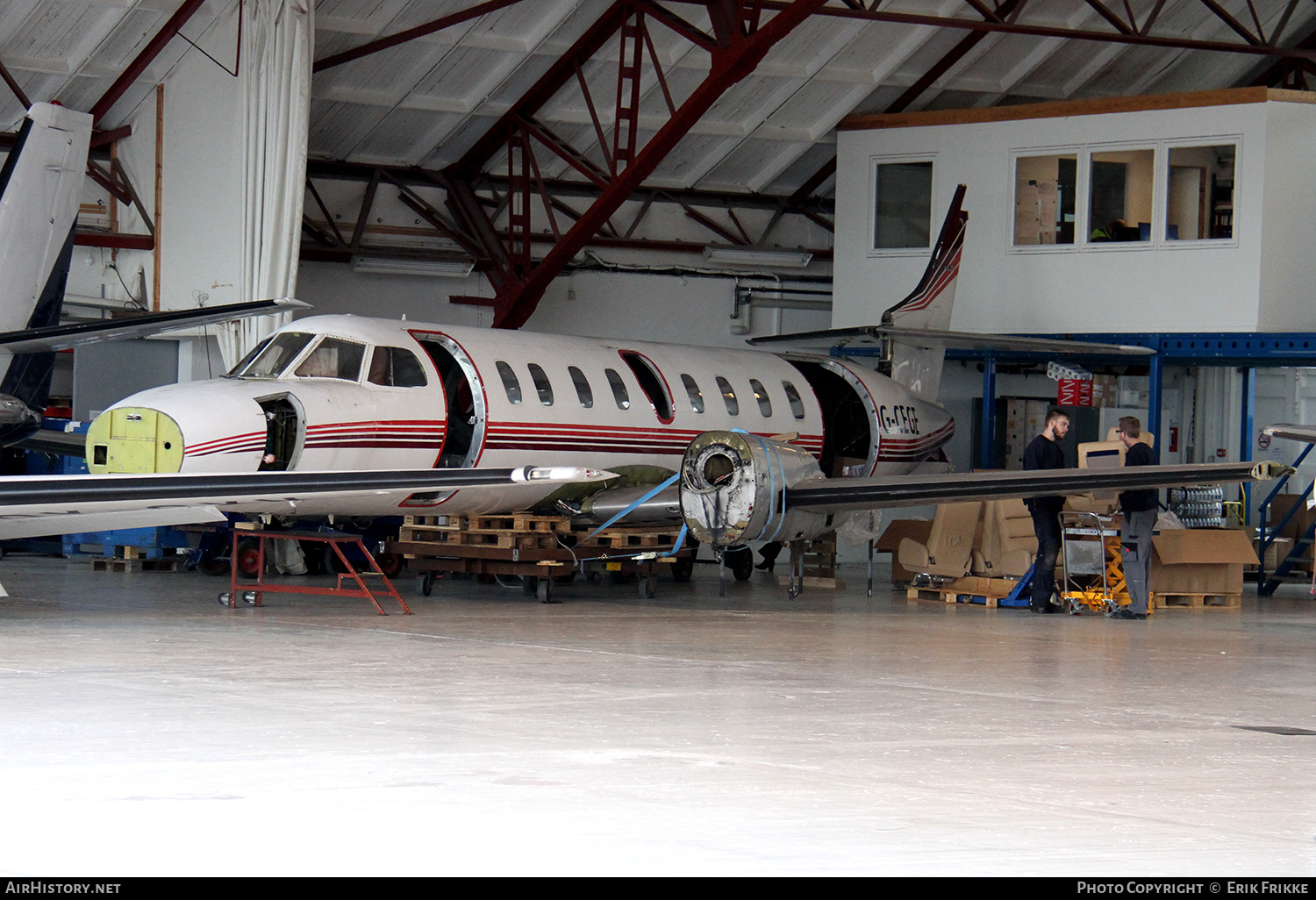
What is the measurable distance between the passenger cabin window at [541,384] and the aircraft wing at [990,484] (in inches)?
106

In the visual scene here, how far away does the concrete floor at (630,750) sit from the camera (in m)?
4.36

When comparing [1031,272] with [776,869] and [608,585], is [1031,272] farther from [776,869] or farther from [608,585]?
[776,869]

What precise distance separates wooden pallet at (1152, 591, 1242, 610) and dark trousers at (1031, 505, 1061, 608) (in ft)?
5.44

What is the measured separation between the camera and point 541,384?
15.2 meters

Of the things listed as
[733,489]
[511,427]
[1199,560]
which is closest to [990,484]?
[733,489]

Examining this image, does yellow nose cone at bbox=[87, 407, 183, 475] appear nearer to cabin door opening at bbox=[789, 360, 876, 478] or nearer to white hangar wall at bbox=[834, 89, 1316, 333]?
cabin door opening at bbox=[789, 360, 876, 478]

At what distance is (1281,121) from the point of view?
21.1m

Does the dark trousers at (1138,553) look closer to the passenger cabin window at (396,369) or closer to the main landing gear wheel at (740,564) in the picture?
the main landing gear wheel at (740,564)

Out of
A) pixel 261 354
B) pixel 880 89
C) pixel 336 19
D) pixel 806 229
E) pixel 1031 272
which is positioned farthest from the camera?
pixel 806 229

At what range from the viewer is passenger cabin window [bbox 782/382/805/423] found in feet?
60.4

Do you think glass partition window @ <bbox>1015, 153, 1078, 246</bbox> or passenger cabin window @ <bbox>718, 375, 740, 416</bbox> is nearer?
passenger cabin window @ <bbox>718, 375, 740, 416</bbox>

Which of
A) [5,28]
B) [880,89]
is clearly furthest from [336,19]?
[880,89]

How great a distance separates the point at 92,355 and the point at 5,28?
447cm

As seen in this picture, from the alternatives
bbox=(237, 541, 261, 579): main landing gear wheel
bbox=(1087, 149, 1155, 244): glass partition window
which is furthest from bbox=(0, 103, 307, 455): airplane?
bbox=(1087, 149, 1155, 244): glass partition window
